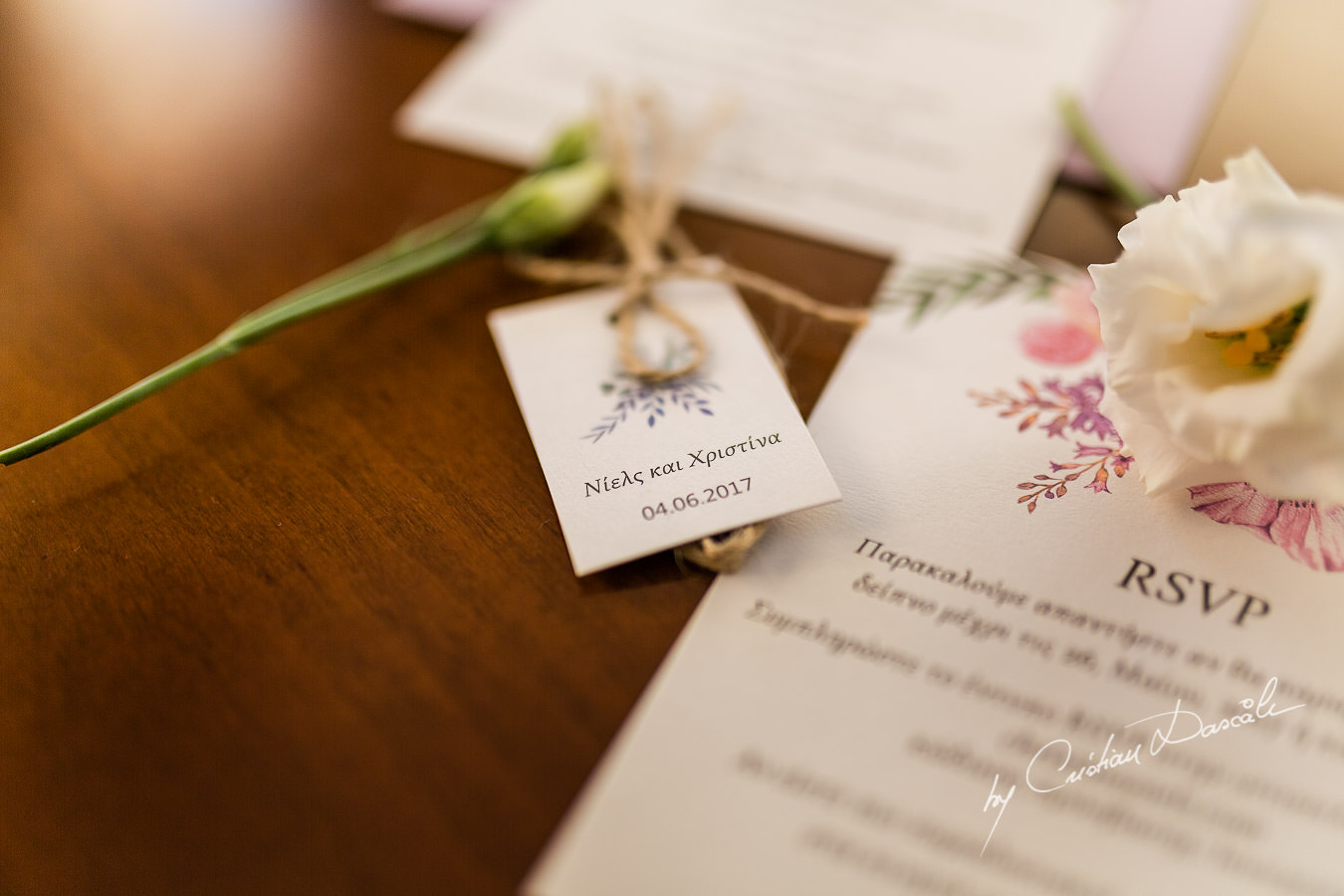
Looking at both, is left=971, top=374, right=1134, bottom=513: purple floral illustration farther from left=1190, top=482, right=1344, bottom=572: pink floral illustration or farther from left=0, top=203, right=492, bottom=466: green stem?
left=0, top=203, right=492, bottom=466: green stem

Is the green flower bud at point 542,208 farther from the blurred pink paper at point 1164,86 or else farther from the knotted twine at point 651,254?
the blurred pink paper at point 1164,86

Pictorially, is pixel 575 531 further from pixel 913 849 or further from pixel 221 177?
pixel 221 177

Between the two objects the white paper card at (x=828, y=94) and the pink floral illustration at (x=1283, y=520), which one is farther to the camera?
the white paper card at (x=828, y=94)

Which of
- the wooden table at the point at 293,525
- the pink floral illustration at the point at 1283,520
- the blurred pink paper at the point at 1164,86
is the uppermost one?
the blurred pink paper at the point at 1164,86

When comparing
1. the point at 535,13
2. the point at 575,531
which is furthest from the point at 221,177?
the point at 575,531
